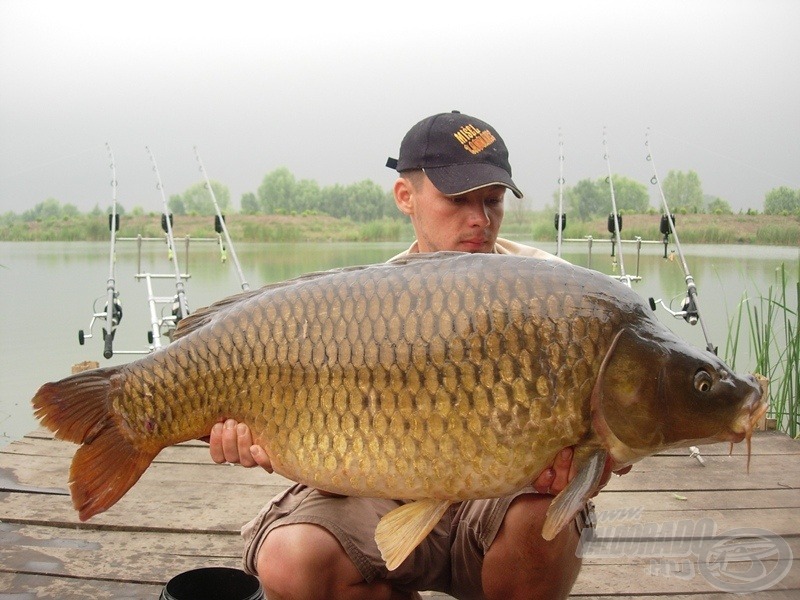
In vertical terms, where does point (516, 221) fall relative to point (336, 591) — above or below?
above

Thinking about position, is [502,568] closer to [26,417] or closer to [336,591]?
[336,591]

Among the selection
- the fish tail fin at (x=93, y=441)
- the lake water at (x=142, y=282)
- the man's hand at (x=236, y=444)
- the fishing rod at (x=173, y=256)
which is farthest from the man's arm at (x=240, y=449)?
the lake water at (x=142, y=282)

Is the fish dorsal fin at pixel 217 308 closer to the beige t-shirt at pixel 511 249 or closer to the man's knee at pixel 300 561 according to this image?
the man's knee at pixel 300 561

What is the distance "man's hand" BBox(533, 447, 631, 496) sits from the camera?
1.22m

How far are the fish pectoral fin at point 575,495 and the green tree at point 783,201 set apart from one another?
14.9 feet

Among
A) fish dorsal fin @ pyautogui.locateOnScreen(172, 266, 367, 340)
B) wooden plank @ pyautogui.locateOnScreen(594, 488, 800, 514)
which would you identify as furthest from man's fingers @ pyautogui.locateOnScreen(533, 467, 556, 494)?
wooden plank @ pyautogui.locateOnScreen(594, 488, 800, 514)

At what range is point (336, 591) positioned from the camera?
149 centimetres

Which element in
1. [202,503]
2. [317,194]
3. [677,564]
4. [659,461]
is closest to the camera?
[677,564]

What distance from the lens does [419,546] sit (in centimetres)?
159

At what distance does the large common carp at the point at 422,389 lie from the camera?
1178 mm

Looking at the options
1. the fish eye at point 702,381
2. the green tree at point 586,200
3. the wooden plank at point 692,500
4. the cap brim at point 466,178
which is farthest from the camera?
the green tree at point 586,200

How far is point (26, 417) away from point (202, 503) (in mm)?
3079

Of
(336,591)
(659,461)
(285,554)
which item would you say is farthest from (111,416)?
(659,461)

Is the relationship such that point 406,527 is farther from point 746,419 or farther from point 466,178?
point 466,178
